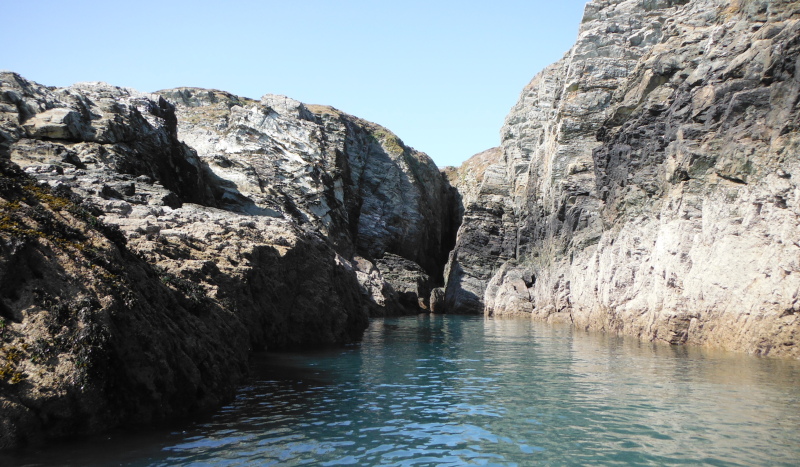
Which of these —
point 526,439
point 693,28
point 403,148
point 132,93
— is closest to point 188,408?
point 526,439

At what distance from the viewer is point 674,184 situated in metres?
34.3

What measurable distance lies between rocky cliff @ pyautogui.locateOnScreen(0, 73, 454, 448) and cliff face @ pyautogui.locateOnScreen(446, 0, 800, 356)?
1732 cm

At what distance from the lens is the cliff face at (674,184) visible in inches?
963

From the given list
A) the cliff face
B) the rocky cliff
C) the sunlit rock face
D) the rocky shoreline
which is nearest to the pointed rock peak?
the sunlit rock face

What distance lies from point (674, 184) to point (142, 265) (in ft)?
97.0

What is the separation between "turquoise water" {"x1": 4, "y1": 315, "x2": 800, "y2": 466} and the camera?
10938 mm

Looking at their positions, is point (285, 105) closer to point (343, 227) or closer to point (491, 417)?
point (343, 227)

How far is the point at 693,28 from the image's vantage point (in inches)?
1571

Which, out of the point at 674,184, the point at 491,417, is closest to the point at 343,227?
the point at 674,184

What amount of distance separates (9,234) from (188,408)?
533cm

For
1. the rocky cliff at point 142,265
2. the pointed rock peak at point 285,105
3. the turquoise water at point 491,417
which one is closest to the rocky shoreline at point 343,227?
the rocky cliff at point 142,265

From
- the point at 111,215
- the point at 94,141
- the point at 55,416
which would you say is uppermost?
the point at 94,141

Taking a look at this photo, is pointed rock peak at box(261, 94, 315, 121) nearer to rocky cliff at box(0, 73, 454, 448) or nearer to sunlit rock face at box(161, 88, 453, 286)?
sunlit rock face at box(161, 88, 453, 286)

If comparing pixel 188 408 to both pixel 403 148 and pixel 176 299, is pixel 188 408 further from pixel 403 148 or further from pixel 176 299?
pixel 403 148
